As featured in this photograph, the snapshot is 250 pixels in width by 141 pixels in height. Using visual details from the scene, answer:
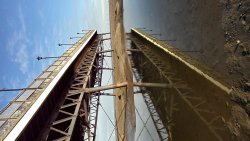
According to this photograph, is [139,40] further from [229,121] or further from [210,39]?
[229,121]

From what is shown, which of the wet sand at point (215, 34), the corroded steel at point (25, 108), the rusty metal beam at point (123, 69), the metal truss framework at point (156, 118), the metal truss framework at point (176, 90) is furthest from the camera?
the metal truss framework at point (156, 118)

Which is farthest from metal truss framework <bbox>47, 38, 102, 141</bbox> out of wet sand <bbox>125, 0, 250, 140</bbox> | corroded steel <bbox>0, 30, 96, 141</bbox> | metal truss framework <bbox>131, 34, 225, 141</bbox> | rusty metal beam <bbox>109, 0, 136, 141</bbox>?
wet sand <bbox>125, 0, 250, 140</bbox>

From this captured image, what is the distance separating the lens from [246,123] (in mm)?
2287

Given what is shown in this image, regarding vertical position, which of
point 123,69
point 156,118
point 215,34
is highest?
point 215,34

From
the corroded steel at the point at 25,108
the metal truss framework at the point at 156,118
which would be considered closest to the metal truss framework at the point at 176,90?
the metal truss framework at the point at 156,118

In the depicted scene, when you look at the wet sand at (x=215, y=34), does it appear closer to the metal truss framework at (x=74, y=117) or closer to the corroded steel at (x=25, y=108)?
the corroded steel at (x=25, y=108)

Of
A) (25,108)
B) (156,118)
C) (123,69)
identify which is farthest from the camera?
(156,118)

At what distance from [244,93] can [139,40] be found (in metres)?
23.6

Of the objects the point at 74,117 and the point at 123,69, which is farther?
the point at 74,117

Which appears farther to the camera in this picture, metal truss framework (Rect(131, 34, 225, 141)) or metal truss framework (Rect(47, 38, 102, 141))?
metal truss framework (Rect(47, 38, 102, 141))

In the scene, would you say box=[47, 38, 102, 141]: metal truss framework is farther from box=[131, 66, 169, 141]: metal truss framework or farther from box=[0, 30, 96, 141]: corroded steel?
box=[131, 66, 169, 141]: metal truss framework

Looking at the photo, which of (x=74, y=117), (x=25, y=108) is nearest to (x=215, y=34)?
(x=74, y=117)

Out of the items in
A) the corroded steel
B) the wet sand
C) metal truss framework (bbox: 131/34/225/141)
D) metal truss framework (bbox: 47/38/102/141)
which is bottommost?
metal truss framework (bbox: 47/38/102/141)

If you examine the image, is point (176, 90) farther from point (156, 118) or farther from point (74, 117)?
point (156, 118)
